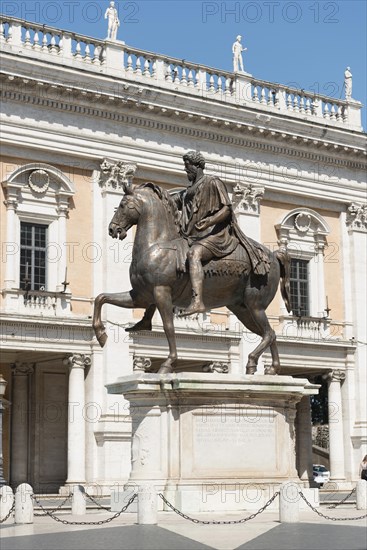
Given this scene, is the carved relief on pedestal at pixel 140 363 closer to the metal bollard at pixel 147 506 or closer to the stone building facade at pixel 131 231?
the stone building facade at pixel 131 231

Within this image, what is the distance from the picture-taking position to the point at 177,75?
3450 centimetres

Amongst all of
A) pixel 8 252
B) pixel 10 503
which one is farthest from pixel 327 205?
pixel 10 503

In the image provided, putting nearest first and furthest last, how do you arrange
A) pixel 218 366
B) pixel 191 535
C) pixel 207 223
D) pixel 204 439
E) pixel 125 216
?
1. pixel 191 535
2. pixel 204 439
3. pixel 207 223
4. pixel 125 216
5. pixel 218 366

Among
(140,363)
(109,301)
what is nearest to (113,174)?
(140,363)

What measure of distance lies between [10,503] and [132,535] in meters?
4.88

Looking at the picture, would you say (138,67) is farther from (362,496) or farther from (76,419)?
(362,496)

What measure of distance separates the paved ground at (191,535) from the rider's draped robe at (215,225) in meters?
3.68

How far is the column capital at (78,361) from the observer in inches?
1235

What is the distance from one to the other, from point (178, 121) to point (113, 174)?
297 cm

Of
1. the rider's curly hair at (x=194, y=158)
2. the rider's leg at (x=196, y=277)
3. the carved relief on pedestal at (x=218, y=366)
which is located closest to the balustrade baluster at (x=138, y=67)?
the carved relief on pedestal at (x=218, y=366)

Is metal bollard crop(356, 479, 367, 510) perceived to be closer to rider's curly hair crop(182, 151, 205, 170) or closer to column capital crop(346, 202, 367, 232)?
rider's curly hair crop(182, 151, 205, 170)

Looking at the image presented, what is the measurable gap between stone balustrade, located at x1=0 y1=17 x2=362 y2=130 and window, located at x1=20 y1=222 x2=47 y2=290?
5.05m

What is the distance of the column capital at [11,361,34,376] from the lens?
33812mm

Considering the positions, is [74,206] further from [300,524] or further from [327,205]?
[300,524]
